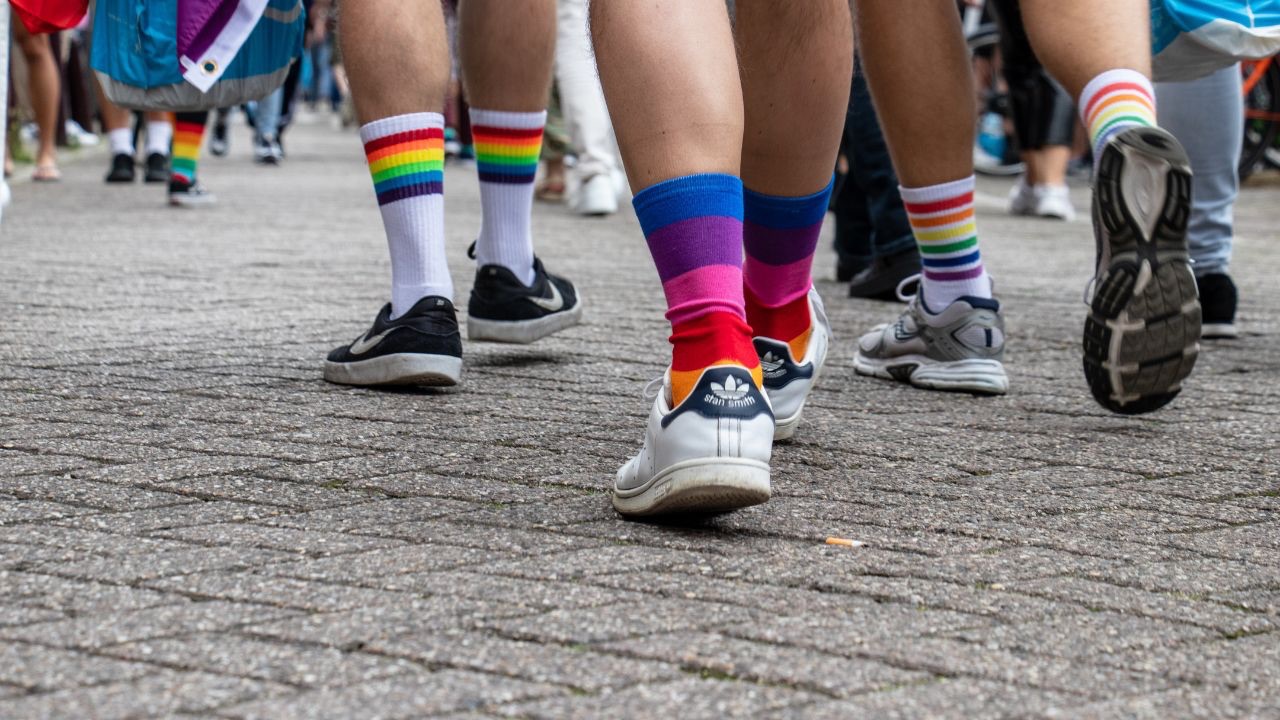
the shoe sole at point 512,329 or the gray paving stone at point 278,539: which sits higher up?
the shoe sole at point 512,329

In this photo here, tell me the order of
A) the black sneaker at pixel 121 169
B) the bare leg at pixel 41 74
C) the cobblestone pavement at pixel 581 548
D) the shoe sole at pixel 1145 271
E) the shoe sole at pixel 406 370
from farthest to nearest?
the black sneaker at pixel 121 169, the bare leg at pixel 41 74, the shoe sole at pixel 406 370, the shoe sole at pixel 1145 271, the cobblestone pavement at pixel 581 548

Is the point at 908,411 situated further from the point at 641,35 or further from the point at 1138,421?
the point at 641,35

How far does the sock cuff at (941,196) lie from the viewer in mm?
3060

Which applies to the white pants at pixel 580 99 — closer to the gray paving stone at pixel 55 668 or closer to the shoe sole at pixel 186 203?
the shoe sole at pixel 186 203

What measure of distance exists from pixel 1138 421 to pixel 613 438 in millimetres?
926

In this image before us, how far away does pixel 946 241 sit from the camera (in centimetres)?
310

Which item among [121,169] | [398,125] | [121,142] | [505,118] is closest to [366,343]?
[398,125]

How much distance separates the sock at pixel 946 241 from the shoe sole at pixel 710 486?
1258mm

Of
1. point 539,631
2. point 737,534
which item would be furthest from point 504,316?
point 539,631

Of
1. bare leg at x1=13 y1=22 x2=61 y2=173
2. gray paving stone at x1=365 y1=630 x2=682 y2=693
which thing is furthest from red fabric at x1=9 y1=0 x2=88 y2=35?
bare leg at x1=13 y1=22 x2=61 y2=173

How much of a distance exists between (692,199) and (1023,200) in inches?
259

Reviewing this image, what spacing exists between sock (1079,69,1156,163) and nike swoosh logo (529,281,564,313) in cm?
136

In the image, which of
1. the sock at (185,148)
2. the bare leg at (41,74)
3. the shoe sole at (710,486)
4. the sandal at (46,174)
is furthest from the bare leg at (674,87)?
the sandal at (46,174)

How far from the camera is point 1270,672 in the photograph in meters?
1.57
